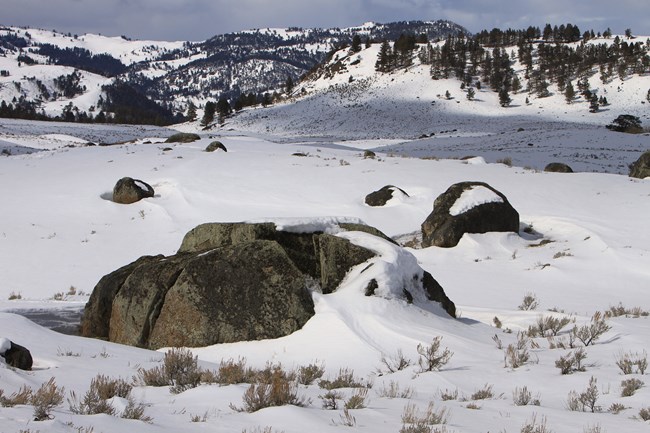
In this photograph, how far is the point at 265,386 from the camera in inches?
159

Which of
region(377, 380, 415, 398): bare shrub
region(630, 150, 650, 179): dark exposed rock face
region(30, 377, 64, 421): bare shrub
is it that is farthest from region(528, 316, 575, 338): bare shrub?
region(630, 150, 650, 179): dark exposed rock face

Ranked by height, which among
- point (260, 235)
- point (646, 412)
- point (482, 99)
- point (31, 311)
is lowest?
point (31, 311)

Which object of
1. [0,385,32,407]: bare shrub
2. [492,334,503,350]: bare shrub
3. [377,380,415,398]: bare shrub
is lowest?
[492,334,503,350]: bare shrub

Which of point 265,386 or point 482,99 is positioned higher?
point 482,99

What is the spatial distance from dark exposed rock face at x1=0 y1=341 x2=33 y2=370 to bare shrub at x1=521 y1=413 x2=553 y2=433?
4171 mm

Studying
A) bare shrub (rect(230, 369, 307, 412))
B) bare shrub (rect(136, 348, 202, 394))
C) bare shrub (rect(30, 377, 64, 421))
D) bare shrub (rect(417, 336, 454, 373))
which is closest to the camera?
bare shrub (rect(30, 377, 64, 421))

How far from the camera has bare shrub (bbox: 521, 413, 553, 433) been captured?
3.34 metres

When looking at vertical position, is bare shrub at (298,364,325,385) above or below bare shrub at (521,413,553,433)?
below

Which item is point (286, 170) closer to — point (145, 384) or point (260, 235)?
point (260, 235)

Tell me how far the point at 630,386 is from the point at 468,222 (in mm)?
10528

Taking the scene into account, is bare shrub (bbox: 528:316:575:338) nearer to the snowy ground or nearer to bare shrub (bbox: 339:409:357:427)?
the snowy ground

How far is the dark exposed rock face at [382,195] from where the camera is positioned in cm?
1919

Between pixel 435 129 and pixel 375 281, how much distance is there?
59245mm

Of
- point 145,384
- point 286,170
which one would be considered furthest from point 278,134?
point 145,384
